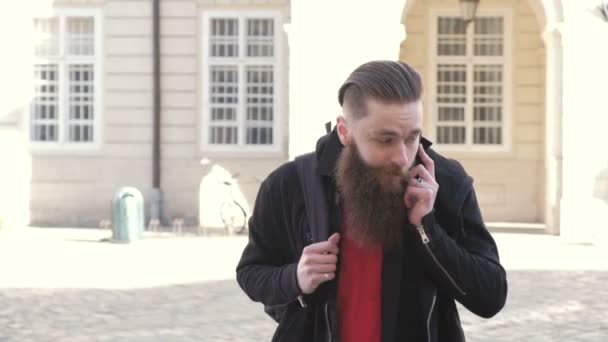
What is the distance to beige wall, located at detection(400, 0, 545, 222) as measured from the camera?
19.6 meters

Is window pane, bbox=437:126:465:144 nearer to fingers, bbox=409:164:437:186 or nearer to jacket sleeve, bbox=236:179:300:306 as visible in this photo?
jacket sleeve, bbox=236:179:300:306

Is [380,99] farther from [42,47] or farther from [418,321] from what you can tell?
[42,47]

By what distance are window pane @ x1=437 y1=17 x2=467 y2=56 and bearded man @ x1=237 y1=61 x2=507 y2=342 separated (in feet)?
57.3

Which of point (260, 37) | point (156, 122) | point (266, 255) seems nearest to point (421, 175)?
point (266, 255)

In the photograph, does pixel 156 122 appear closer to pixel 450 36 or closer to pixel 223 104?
pixel 223 104

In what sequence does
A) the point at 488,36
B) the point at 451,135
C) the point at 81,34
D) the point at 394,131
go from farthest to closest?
the point at 451,135, the point at 488,36, the point at 81,34, the point at 394,131

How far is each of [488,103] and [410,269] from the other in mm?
17562

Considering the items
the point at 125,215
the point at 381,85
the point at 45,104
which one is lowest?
the point at 125,215

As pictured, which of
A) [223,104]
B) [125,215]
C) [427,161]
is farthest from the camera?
[223,104]

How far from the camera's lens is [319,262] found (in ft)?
8.70

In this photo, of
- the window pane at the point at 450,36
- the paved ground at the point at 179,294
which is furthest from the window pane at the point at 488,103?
the paved ground at the point at 179,294

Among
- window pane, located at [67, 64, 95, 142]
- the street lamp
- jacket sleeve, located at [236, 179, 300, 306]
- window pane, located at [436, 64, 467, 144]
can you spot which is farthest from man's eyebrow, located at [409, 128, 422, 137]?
window pane, located at [436, 64, 467, 144]

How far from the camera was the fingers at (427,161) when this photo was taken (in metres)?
2.66

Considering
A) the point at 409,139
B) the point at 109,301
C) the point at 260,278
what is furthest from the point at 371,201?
the point at 109,301
